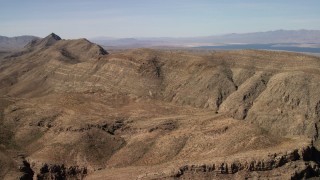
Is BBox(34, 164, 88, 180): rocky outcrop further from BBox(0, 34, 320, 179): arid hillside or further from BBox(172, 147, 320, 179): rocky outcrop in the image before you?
BBox(172, 147, 320, 179): rocky outcrop

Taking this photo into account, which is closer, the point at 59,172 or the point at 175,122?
the point at 59,172

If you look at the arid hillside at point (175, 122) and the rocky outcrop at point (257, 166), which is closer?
the rocky outcrop at point (257, 166)

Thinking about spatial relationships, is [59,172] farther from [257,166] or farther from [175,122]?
[257,166]

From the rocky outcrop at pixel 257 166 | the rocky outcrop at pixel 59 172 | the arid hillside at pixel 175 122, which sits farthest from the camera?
the rocky outcrop at pixel 59 172

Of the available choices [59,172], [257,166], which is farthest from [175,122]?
[59,172]

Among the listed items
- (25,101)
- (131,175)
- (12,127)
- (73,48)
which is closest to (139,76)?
(25,101)

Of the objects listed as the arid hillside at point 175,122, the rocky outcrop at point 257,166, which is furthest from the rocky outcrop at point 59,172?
the rocky outcrop at point 257,166

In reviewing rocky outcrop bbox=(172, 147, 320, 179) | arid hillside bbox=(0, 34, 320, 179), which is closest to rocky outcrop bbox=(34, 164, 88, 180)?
arid hillside bbox=(0, 34, 320, 179)

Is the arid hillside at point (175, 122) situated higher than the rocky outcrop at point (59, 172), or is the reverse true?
the arid hillside at point (175, 122)

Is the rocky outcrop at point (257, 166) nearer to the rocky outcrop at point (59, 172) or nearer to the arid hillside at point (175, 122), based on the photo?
the arid hillside at point (175, 122)
